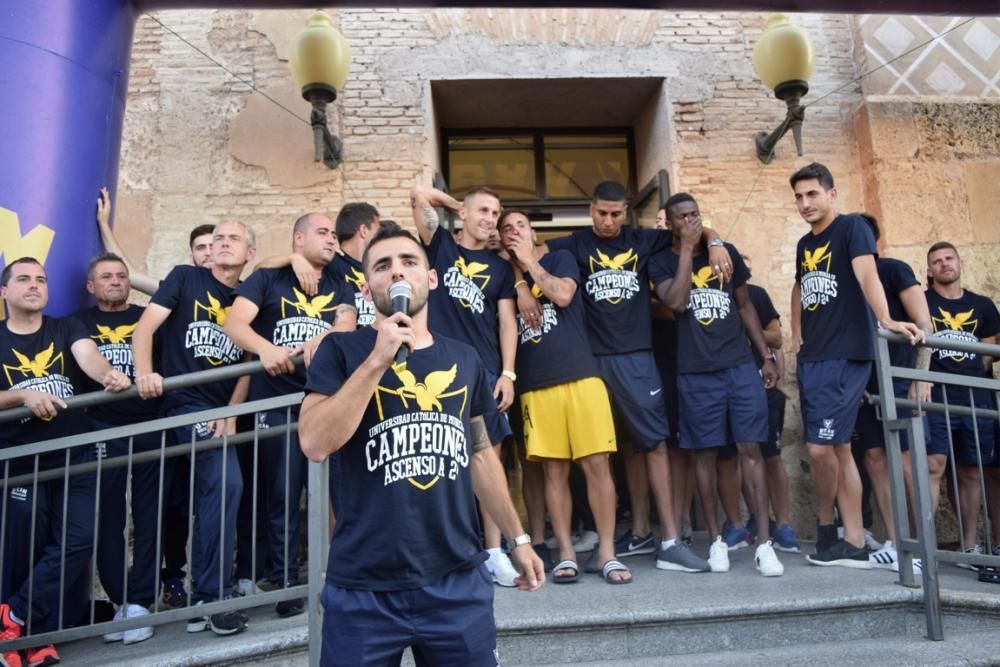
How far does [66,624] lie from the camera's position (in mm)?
4008

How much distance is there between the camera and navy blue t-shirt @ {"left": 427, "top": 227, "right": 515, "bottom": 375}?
450 cm

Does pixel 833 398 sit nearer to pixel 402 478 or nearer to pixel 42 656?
pixel 402 478

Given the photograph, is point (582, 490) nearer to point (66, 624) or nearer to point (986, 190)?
point (66, 624)

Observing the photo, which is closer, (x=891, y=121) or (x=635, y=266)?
(x=635, y=266)

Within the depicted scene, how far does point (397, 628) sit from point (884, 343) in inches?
117

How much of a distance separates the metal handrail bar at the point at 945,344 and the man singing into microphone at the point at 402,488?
251 centimetres

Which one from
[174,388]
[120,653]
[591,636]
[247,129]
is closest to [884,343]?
[591,636]

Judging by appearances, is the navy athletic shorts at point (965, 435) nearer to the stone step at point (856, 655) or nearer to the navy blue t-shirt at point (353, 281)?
the stone step at point (856, 655)

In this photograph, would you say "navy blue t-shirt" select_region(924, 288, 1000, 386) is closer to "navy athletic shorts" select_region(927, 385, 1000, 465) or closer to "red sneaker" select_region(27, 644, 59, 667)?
"navy athletic shorts" select_region(927, 385, 1000, 465)

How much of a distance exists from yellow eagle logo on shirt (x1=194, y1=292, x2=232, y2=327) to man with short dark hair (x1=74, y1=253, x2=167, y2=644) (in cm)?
46

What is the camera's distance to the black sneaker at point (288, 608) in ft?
12.5

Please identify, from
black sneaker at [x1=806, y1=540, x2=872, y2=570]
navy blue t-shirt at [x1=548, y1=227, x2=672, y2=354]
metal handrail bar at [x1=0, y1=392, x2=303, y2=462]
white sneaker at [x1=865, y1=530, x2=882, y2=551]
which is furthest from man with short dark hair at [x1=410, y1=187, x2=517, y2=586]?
white sneaker at [x1=865, y1=530, x2=882, y2=551]

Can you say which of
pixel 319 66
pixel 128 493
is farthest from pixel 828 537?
pixel 319 66

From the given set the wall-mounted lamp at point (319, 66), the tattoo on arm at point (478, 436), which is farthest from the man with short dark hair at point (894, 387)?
the wall-mounted lamp at point (319, 66)
